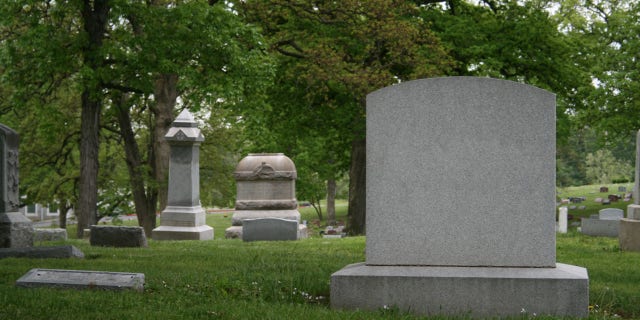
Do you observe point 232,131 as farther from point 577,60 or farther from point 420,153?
point 420,153

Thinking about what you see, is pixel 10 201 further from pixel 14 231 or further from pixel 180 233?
pixel 180 233

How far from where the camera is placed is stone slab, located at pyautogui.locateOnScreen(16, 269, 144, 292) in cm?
691

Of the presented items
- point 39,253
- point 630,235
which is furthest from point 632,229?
point 39,253

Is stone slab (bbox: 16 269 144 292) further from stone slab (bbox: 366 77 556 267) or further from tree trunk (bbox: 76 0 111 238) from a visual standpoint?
tree trunk (bbox: 76 0 111 238)

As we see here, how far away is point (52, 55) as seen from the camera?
1661 centimetres

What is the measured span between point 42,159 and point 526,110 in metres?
26.4

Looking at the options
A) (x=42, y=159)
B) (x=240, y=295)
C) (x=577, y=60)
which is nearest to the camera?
(x=240, y=295)

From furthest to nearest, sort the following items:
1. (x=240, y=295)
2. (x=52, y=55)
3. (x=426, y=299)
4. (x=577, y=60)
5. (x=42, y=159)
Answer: (x=42, y=159) → (x=577, y=60) → (x=52, y=55) → (x=240, y=295) → (x=426, y=299)

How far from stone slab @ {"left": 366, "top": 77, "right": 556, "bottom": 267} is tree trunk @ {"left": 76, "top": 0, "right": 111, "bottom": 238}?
12.2m

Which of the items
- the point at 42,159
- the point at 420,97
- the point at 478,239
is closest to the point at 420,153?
the point at 420,97

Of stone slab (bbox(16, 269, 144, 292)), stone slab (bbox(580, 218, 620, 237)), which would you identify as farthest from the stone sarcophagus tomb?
stone slab (bbox(16, 269, 144, 292))

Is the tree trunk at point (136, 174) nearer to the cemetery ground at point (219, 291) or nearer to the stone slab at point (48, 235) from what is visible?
the stone slab at point (48, 235)

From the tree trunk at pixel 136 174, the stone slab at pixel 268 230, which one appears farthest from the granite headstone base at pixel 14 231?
the tree trunk at pixel 136 174

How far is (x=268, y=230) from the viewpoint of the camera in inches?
666
